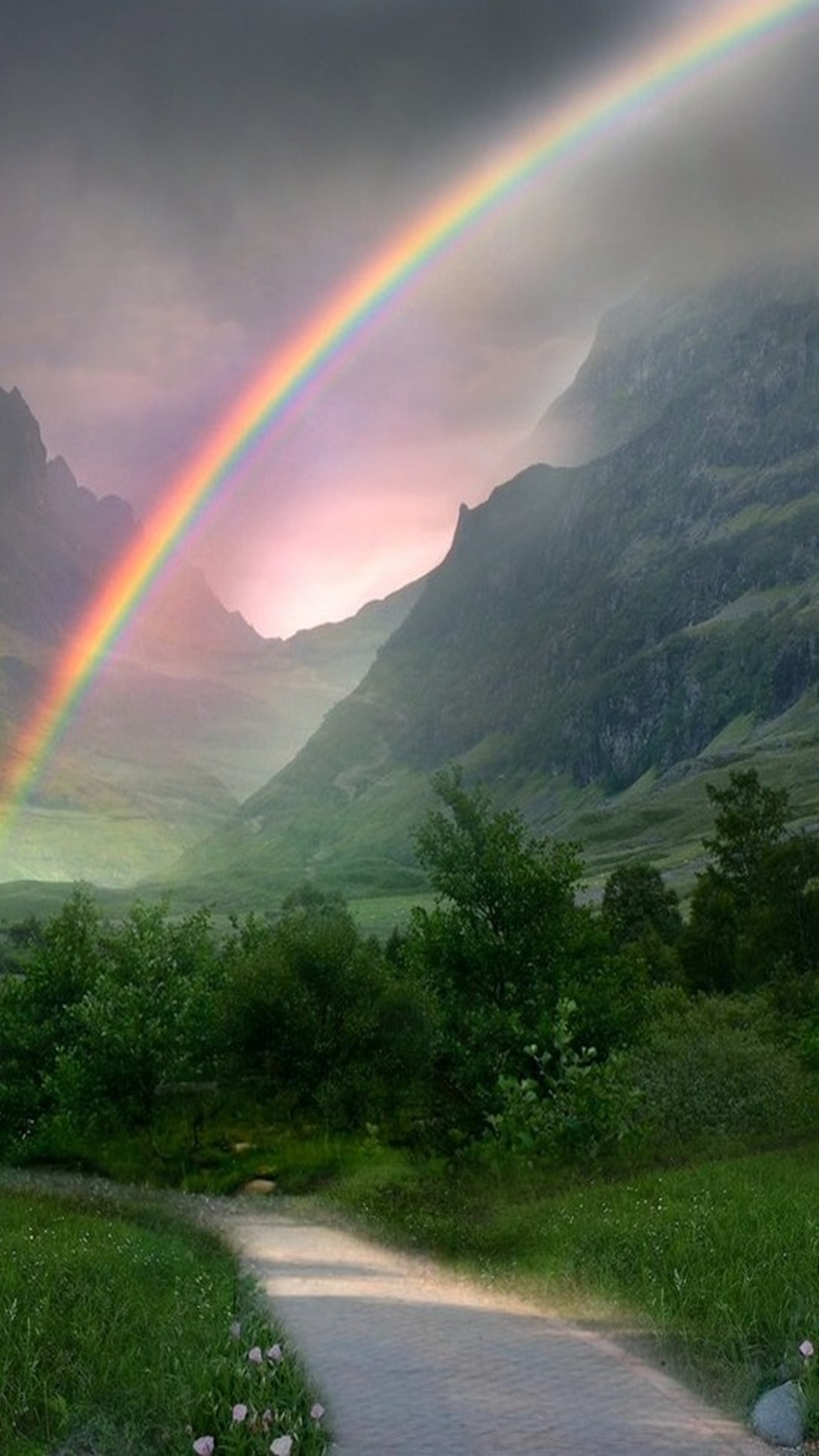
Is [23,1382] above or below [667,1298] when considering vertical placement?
above

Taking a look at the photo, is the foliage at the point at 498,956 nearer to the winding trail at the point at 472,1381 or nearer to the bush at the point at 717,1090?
the bush at the point at 717,1090

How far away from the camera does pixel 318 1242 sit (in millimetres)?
26750


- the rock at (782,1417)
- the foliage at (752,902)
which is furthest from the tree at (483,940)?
the foliage at (752,902)

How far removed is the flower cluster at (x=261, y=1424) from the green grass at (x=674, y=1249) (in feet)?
16.4

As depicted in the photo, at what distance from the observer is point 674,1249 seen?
17953 mm

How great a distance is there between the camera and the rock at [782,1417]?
40.4 ft

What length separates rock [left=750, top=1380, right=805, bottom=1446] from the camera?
40.4 ft

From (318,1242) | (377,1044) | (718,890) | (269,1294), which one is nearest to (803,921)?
(718,890)

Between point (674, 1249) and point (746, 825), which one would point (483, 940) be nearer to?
point (674, 1249)

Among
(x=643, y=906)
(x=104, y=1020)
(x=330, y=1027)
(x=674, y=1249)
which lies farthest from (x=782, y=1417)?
(x=643, y=906)

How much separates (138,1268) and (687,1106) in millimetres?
21895

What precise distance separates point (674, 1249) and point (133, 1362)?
27.5ft

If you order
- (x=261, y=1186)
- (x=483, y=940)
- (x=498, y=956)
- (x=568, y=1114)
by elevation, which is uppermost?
(x=483, y=940)

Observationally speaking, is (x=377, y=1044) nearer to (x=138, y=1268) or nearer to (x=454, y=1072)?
(x=454, y=1072)
